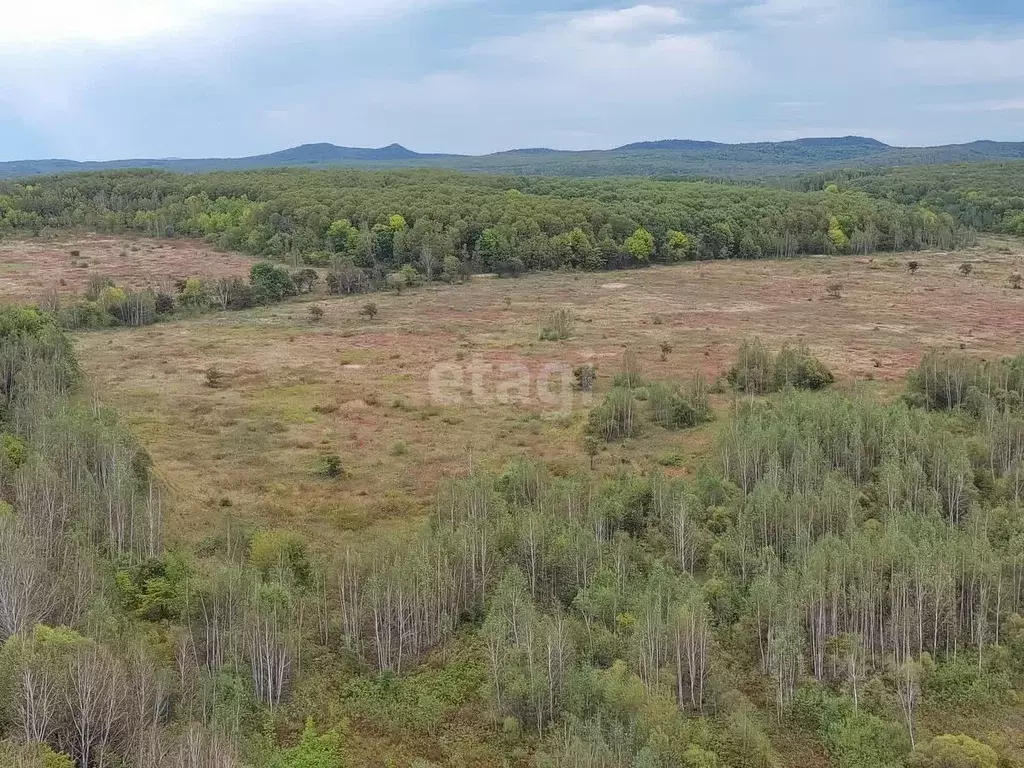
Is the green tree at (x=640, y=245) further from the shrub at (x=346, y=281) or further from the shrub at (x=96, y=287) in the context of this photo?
the shrub at (x=96, y=287)

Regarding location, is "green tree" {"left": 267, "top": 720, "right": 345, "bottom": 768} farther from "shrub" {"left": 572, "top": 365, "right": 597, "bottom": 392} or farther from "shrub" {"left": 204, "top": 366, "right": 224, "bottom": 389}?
"shrub" {"left": 204, "top": 366, "right": 224, "bottom": 389}

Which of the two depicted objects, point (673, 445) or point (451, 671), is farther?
point (673, 445)

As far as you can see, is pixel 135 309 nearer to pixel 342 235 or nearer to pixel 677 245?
pixel 342 235

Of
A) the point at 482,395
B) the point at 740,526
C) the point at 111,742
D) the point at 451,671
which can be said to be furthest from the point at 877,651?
the point at 482,395

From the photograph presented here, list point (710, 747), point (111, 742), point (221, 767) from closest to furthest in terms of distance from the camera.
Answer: point (221, 767)
point (111, 742)
point (710, 747)

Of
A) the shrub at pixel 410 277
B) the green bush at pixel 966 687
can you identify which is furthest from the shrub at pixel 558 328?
the green bush at pixel 966 687

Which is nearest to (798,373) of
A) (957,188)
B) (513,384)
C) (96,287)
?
(513,384)

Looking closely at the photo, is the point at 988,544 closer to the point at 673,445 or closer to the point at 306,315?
the point at 673,445
